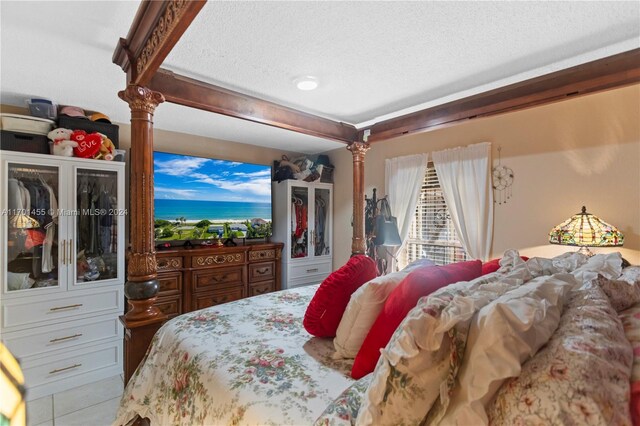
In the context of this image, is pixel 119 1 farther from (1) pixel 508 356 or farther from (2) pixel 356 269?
(1) pixel 508 356

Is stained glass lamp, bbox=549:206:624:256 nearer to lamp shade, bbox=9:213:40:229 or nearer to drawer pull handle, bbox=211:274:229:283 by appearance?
drawer pull handle, bbox=211:274:229:283

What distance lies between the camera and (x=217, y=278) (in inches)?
132

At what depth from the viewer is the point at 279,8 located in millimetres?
1379

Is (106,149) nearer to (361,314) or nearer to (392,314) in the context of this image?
(361,314)

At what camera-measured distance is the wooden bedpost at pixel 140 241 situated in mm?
1674

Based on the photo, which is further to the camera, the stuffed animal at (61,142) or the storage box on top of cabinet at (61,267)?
the stuffed animal at (61,142)

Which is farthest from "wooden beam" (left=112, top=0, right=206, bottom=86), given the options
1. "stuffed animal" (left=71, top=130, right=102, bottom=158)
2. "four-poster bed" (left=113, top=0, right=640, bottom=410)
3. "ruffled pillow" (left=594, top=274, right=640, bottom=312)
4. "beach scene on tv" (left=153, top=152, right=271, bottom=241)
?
"ruffled pillow" (left=594, top=274, right=640, bottom=312)

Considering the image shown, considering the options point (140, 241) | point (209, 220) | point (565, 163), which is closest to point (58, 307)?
point (140, 241)

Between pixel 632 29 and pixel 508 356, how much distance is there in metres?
1.96

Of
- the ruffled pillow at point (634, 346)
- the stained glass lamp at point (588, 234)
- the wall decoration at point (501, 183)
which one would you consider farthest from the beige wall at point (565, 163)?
the ruffled pillow at point (634, 346)

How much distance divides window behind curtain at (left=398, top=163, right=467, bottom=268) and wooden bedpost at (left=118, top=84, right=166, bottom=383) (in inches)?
103

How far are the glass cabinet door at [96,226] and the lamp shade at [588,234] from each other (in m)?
3.55

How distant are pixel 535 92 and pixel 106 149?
3393 millimetres

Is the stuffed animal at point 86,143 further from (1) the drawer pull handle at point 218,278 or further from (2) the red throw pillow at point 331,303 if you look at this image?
(2) the red throw pillow at point 331,303
